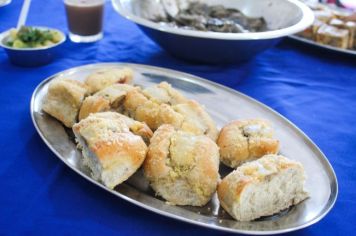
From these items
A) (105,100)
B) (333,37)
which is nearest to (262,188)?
(105,100)

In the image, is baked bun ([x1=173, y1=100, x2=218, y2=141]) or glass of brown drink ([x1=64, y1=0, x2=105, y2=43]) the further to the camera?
glass of brown drink ([x1=64, y1=0, x2=105, y2=43])

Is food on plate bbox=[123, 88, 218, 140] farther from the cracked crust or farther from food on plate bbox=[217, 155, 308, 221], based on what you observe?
food on plate bbox=[217, 155, 308, 221]

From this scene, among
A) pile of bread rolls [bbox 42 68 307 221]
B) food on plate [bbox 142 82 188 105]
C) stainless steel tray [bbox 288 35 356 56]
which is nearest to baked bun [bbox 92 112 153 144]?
pile of bread rolls [bbox 42 68 307 221]

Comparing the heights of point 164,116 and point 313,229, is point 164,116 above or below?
above

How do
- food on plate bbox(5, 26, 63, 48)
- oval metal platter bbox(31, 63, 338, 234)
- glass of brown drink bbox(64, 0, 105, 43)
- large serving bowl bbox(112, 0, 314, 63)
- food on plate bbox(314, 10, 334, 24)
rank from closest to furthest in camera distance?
oval metal platter bbox(31, 63, 338, 234)
large serving bowl bbox(112, 0, 314, 63)
food on plate bbox(5, 26, 63, 48)
glass of brown drink bbox(64, 0, 105, 43)
food on plate bbox(314, 10, 334, 24)

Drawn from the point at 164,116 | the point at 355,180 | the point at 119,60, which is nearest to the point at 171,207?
the point at 164,116

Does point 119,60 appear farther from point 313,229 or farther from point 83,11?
point 313,229

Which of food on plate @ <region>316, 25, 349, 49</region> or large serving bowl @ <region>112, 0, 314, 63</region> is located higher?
A: large serving bowl @ <region>112, 0, 314, 63</region>
